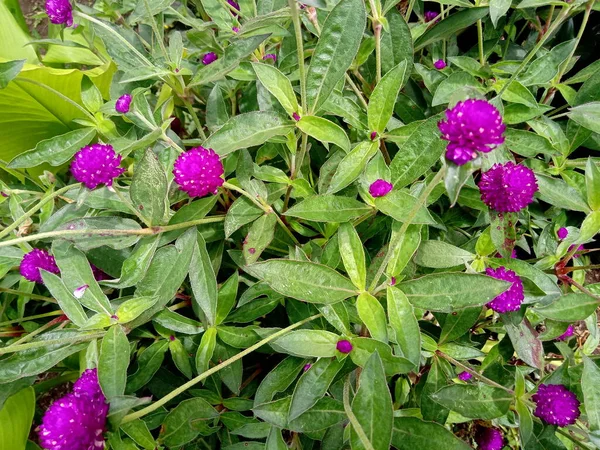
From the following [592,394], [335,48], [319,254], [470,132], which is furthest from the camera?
[319,254]

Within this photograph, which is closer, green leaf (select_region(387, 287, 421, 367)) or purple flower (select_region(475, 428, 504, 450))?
green leaf (select_region(387, 287, 421, 367))

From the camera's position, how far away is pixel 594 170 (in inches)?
43.4

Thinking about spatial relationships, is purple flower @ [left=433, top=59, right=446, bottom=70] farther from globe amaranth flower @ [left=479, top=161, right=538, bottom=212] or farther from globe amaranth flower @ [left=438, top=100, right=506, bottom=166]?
globe amaranth flower @ [left=438, top=100, right=506, bottom=166]

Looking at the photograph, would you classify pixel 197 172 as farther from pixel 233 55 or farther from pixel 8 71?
pixel 8 71

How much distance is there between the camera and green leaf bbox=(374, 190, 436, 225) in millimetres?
999

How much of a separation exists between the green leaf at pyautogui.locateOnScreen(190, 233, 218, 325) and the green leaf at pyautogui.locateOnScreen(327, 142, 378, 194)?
332 millimetres

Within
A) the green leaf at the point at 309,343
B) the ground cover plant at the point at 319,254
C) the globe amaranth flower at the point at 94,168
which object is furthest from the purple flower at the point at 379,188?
the globe amaranth flower at the point at 94,168

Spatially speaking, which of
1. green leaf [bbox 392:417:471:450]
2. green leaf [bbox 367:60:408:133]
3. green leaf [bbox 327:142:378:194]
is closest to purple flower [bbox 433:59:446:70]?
green leaf [bbox 367:60:408:133]

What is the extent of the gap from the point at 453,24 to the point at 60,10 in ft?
3.68

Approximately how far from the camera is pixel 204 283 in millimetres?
1104

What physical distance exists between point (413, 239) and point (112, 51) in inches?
41.6

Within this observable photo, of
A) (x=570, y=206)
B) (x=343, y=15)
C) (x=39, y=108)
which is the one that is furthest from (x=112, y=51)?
(x=570, y=206)

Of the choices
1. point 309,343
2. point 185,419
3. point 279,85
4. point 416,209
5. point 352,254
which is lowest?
point 185,419

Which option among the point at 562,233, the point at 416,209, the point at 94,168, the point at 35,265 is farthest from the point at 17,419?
the point at 562,233
